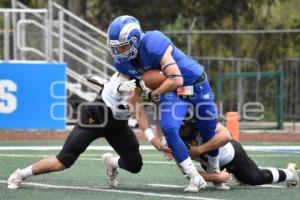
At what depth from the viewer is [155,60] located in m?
9.59

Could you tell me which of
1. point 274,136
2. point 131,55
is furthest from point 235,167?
point 274,136

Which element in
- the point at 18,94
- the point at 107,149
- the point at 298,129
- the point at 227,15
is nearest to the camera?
the point at 107,149

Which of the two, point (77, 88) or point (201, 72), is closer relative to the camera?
point (201, 72)

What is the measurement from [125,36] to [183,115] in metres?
0.98

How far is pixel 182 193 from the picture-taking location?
9.64m

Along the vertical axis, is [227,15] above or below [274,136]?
above

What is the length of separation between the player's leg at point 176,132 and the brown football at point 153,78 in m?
0.15

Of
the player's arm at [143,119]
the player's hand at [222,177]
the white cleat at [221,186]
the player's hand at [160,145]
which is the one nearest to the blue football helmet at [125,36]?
the player's arm at [143,119]

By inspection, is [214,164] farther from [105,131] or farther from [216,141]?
[105,131]

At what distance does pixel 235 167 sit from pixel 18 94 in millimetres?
9790

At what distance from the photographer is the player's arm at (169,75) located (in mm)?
9469

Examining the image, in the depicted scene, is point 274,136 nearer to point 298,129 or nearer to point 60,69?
Answer: point 298,129

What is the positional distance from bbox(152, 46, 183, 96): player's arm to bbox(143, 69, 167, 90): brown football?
0.07m

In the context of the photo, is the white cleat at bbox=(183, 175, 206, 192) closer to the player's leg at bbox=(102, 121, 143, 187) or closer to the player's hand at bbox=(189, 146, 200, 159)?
the player's hand at bbox=(189, 146, 200, 159)
